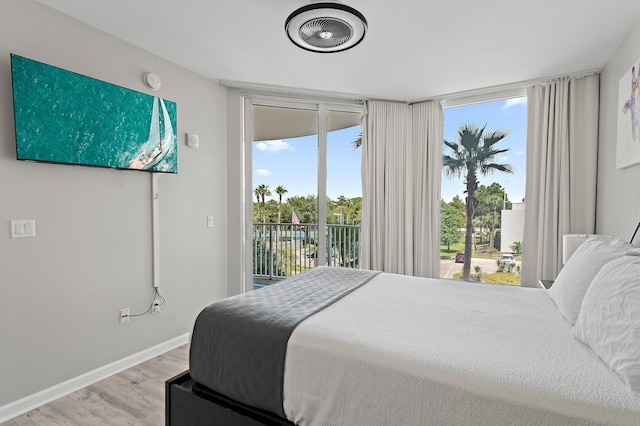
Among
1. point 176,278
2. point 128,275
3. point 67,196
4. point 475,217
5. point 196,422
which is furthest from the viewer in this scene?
point 475,217

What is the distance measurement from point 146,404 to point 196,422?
30.8 inches

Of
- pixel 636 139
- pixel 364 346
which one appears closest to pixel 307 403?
pixel 364 346

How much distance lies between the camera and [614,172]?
2480 mm

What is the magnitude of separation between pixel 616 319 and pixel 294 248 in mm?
3533

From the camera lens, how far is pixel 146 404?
204 centimetres

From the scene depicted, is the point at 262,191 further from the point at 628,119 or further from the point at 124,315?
the point at 628,119

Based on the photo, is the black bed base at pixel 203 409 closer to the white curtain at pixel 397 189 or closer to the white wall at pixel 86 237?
the white wall at pixel 86 237

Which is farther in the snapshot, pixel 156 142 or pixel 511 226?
pixel 511 226

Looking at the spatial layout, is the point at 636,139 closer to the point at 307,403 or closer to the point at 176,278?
the point at 307,403

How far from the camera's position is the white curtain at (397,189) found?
3.73 metres

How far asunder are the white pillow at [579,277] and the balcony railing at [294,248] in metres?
2.61

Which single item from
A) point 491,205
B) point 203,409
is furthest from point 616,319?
point 491,205

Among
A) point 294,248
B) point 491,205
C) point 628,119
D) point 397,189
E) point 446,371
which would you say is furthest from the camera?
point 294,248

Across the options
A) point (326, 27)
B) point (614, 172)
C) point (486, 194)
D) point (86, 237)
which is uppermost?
point (326, 27)
